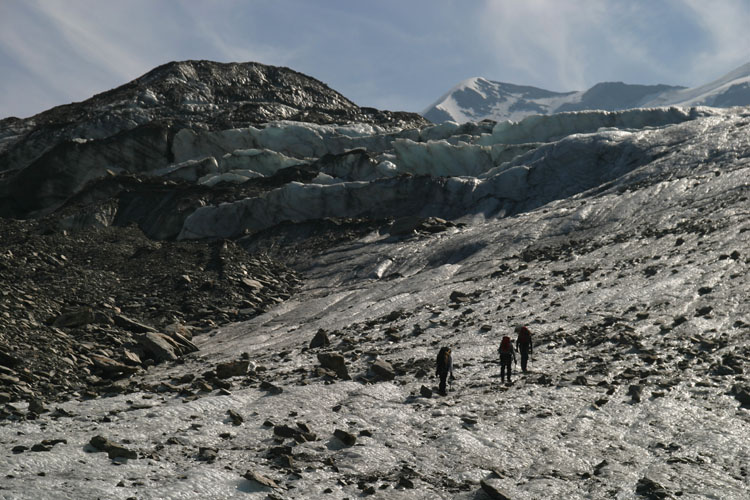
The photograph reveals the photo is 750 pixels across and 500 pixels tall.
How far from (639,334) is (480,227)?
59.4 ft

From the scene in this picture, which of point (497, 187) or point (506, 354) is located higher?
point (497, 187)

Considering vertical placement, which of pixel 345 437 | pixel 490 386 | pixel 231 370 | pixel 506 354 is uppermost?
pixel 506 354

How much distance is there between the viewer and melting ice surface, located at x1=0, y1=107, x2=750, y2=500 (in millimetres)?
11148

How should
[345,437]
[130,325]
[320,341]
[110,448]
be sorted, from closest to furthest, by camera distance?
[110,448] < [345,437] < [320,341] < [130,325]

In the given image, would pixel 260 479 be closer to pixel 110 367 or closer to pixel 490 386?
pixel 490 386

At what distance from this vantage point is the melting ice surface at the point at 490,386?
11.1 metres

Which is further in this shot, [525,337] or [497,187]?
[497,187]

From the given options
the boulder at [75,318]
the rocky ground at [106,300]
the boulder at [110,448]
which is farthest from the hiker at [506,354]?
the boulder at [75,318]

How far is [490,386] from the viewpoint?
16.2 metres

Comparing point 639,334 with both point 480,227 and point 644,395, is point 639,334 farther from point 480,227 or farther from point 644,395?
point 480,227

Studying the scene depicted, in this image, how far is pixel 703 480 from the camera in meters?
11.1

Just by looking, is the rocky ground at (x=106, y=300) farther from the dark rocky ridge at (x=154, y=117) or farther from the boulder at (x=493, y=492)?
the dark rocky ridge at (x=154, y=117)

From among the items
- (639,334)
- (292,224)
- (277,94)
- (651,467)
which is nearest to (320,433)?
(651,467)

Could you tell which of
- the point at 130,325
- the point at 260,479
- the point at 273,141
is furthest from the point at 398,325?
the point at 273,141
